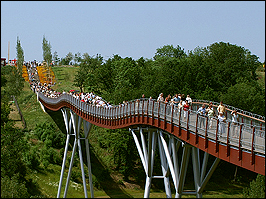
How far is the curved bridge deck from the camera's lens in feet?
66.2

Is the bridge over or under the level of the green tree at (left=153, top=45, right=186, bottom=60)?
under

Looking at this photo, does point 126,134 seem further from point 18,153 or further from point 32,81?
point 32,81

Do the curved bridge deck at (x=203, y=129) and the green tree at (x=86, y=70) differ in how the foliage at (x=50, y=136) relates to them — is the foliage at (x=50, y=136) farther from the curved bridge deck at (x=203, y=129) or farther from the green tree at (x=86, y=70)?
the curved bridge deck at (x=203, y=129)

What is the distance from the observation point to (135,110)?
37.1 meters

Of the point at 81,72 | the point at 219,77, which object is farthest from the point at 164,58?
the point at 219,77

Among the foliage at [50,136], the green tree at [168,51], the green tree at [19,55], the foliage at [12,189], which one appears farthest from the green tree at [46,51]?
the foliage at [12,189]

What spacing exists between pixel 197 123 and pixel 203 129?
2.92 ft

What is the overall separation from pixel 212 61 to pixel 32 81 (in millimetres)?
45667

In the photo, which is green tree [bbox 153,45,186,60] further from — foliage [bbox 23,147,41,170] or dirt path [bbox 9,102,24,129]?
foliage [bbox 23,147,41,170]

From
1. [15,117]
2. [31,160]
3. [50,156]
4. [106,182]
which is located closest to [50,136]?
[50,156]

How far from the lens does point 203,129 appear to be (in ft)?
81.6

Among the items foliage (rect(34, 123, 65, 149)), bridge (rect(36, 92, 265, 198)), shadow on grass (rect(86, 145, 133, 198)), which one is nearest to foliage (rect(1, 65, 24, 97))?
foliage (rect(34, 123, 65, 149))

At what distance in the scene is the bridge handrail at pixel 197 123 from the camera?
66.1 feet

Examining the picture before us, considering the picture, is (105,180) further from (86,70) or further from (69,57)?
(69,57)
